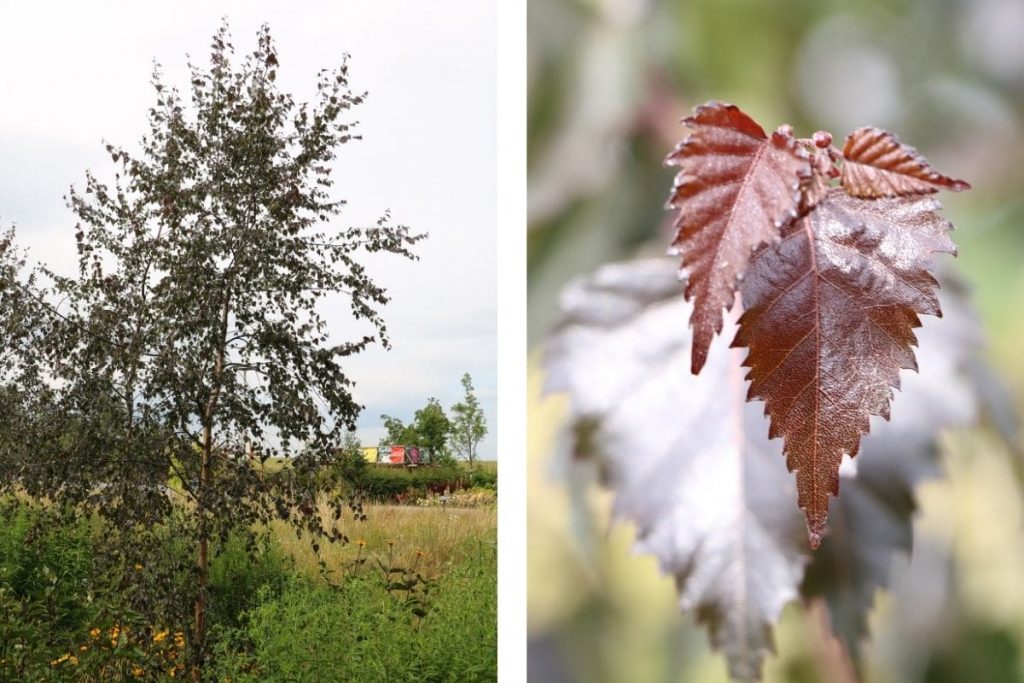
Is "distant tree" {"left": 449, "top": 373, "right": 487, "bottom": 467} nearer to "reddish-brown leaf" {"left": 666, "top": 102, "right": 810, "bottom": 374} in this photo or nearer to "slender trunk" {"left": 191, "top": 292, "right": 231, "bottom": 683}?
"slender trunk" {"left": 191, "top": 292, "right": 231, "bottom": 683}

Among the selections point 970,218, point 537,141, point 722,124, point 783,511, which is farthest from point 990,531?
point 537,141

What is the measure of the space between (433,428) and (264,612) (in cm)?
49

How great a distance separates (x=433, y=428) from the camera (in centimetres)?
192

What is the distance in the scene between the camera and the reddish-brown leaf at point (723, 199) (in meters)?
0.80

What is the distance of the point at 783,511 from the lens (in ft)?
2.92

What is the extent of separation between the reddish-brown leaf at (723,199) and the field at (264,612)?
1185 millimetres

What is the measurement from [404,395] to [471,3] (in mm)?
810

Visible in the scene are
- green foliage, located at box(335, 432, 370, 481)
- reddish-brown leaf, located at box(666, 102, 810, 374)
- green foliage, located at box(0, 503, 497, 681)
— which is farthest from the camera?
green foliage, located at box(335, 432, 370, 481)

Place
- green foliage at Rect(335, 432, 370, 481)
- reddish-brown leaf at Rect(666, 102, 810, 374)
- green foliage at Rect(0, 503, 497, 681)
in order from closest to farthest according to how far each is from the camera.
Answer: reddish-brown leaf at Rect(666, 102, 810, 374) → green foliage at Rect(0, 503, 497, 681) → green foliage at Rect(335, 432, 370, 481)

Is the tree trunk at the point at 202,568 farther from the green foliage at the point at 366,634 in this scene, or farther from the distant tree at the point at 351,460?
the distant tree at the point at 351,460

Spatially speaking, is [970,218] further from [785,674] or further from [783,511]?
[785,674]

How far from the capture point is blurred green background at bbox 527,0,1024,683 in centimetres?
87

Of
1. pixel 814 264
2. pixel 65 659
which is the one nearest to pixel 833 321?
pixel 814 264

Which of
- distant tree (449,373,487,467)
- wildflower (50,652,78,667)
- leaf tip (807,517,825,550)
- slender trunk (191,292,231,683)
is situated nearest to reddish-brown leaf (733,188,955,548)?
leaf tip (807,517,825,550)
